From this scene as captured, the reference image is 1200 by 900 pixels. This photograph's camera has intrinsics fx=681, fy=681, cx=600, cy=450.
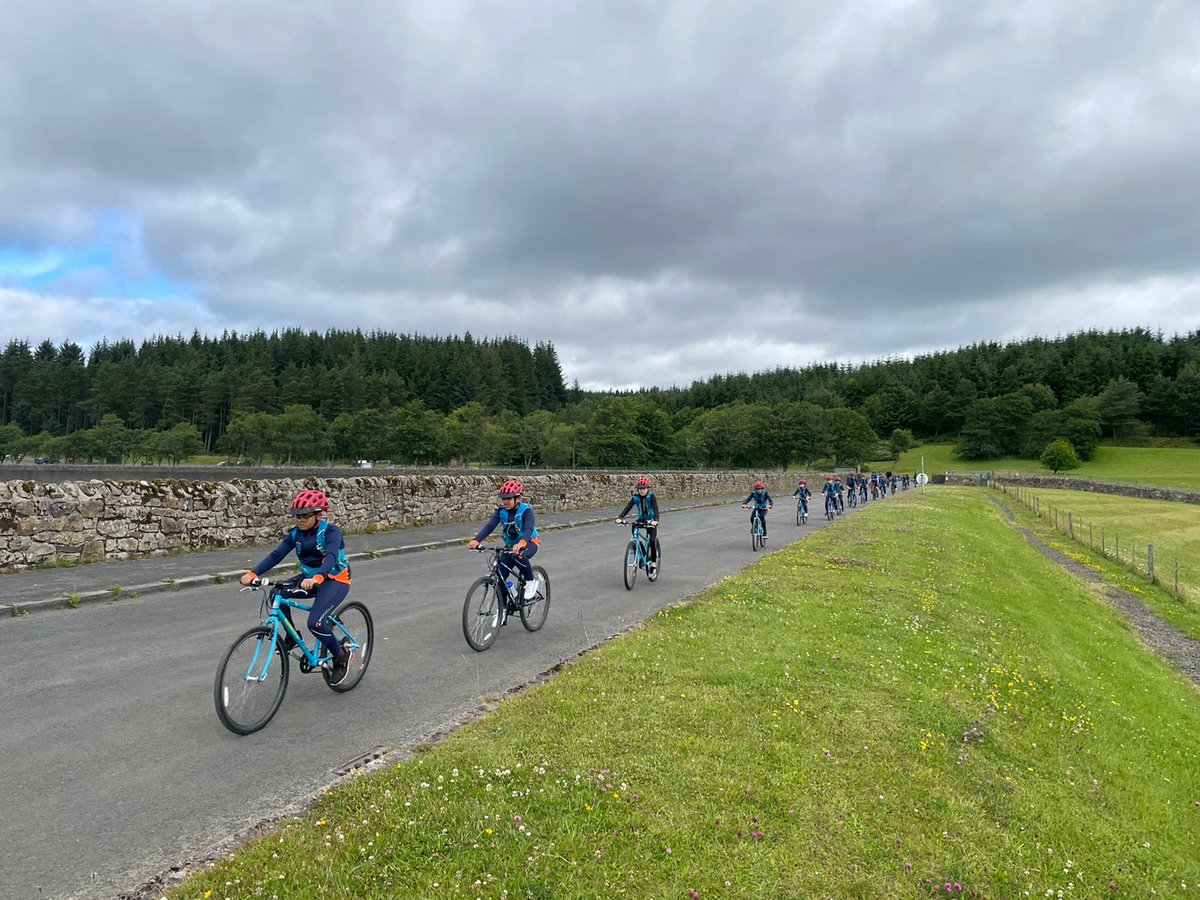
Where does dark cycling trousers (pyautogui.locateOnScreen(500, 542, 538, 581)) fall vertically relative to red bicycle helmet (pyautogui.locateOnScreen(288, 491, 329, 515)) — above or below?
below

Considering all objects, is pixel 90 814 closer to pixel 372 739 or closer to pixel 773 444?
pixel 372 739

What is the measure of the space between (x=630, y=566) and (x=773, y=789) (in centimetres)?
793

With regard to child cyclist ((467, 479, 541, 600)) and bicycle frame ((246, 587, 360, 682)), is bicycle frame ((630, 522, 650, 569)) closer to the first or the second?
child cyclist ((467, 479, 541, 600))

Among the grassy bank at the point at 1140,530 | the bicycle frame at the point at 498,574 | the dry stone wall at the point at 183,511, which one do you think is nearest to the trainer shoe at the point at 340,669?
the bicycle frame at the point at 498,574

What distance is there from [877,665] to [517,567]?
4267 mm

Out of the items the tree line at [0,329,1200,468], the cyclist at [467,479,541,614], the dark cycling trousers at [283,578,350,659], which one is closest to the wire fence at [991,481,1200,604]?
the cyclist at [467,479,541,614]

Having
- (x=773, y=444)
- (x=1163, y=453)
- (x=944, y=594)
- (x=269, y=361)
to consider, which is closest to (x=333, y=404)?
(x=269, y=361)

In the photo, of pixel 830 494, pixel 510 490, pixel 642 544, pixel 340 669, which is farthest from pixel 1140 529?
pixel 340 669

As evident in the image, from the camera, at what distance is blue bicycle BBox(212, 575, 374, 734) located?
5.23 meters

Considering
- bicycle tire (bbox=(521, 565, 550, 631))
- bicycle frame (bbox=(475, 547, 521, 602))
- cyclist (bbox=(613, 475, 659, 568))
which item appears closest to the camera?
bicycle frame (bbox=(475, 547, 521, 602))

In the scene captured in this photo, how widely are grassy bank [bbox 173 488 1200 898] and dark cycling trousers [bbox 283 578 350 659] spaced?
5.63 feet

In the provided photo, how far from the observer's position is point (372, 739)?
204 inches

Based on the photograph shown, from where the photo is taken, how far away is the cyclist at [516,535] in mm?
8289

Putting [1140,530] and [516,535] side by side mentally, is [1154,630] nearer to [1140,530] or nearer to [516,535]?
[516,535]
